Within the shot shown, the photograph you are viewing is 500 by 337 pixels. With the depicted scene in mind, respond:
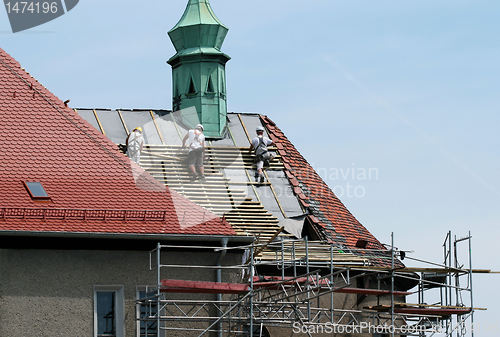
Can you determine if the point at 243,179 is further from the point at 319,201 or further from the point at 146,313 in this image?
the point at 146,313

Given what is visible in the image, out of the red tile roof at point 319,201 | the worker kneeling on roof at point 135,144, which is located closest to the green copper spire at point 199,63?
the red tile roof at point 319,201

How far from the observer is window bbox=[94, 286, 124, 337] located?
30797 mm

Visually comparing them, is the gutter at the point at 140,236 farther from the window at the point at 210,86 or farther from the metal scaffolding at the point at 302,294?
the window at the point at 210,86

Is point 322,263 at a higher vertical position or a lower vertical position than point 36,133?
lower

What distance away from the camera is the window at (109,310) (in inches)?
1212

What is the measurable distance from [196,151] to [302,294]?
19.0ft

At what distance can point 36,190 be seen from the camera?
31.2m

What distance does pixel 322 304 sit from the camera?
119ft

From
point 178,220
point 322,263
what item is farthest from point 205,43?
point 178,220

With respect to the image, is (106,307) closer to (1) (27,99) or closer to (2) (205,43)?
(1) (27,99)

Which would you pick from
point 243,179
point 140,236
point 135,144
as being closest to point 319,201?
point 243,179

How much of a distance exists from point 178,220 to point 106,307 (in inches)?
96.5

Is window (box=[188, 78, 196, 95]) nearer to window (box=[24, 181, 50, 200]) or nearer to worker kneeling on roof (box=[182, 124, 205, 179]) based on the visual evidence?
worker kneeling on roof (box=[182, 124, 205, 179])

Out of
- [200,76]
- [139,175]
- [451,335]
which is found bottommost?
[451,335]
